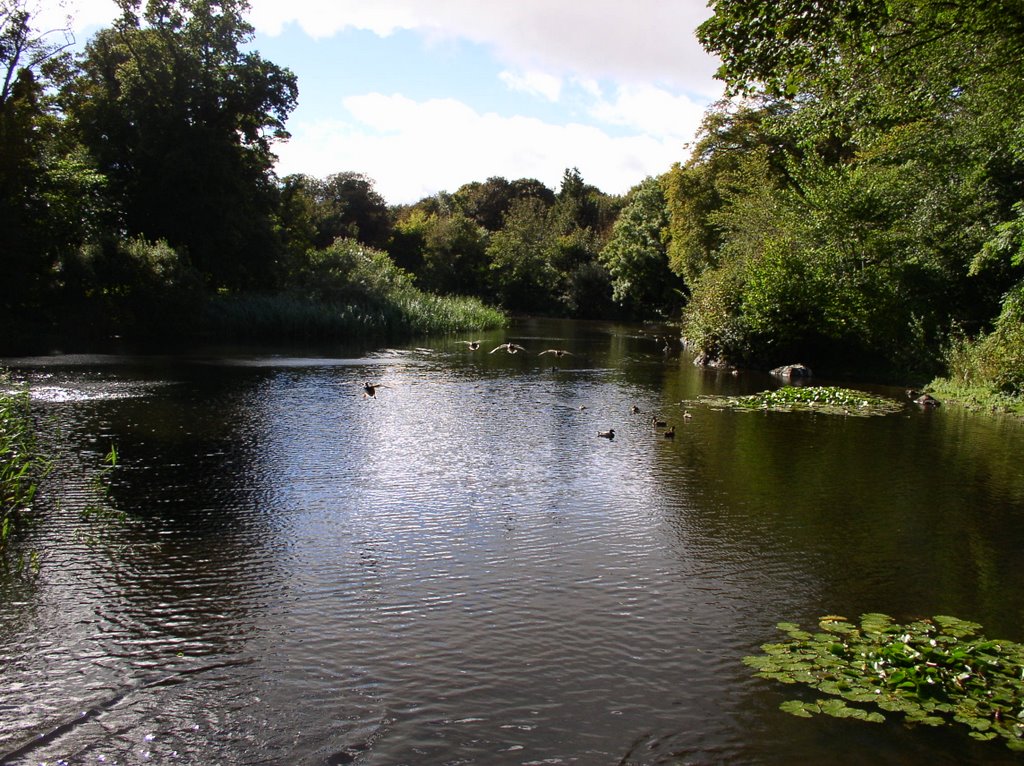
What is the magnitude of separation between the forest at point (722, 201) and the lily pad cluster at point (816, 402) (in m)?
3.01

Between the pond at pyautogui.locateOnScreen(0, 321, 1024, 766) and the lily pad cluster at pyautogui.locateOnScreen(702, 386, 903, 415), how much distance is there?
2260 millimetres

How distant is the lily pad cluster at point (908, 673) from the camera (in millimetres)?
5246

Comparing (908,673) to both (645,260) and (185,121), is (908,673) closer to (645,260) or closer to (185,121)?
(185,121)

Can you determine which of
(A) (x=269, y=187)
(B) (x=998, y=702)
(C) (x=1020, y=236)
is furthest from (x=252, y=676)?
(A) (x=269, y=187)

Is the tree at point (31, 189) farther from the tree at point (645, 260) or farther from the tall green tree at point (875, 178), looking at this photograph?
the tree at point (645, 260)

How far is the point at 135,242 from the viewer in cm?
3484

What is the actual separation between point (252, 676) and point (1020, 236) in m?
18.3

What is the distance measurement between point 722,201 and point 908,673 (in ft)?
130

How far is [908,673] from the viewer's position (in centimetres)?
559

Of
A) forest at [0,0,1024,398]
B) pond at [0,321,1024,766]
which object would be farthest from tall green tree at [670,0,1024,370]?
pond at [0,321,1024,766]

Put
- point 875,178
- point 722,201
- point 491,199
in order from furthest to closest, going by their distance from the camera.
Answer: point 491,199
point 722,201
point 875,178

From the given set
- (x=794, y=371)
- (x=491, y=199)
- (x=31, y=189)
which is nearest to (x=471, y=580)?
(x=794, y=371)

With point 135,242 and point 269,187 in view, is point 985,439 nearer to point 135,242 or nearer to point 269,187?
point 135,242

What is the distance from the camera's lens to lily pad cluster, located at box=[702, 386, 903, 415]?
62.6 feet
